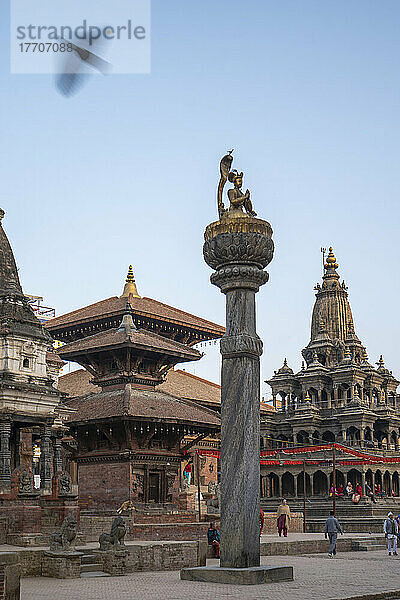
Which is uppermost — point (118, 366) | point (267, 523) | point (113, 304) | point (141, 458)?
point (113, 304)

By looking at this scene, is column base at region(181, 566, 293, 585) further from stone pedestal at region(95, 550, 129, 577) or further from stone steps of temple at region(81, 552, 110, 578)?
stone steps of temple at region(81, 552, 110, 578)

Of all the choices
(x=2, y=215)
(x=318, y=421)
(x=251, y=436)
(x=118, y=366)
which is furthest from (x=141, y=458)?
(x=318, y=421)

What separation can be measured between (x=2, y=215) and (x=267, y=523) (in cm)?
1735

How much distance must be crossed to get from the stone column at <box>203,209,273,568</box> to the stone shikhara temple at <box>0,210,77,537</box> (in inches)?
444

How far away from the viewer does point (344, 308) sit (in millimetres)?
72688

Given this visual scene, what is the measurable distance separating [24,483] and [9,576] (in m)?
14.7

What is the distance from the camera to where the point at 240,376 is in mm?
17094

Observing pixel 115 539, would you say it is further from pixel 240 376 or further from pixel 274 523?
pixel 274 523

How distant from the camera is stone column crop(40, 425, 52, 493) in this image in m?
30.4

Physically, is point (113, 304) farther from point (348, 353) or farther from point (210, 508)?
point (348, 353)

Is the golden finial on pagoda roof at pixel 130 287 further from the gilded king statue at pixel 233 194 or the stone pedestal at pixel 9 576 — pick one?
the stone pedestal at pixel 9 576

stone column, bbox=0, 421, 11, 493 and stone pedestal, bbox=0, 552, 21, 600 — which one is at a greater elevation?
stone column, bbox=0, 421, 11, 493

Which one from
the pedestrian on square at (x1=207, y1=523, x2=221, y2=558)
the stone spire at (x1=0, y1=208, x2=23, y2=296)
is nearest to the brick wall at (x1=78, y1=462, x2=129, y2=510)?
the stone spire at (x1=0, y1=208, x2=23, y2=296)

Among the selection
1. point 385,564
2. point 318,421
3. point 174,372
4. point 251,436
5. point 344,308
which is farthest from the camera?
point 344,308
